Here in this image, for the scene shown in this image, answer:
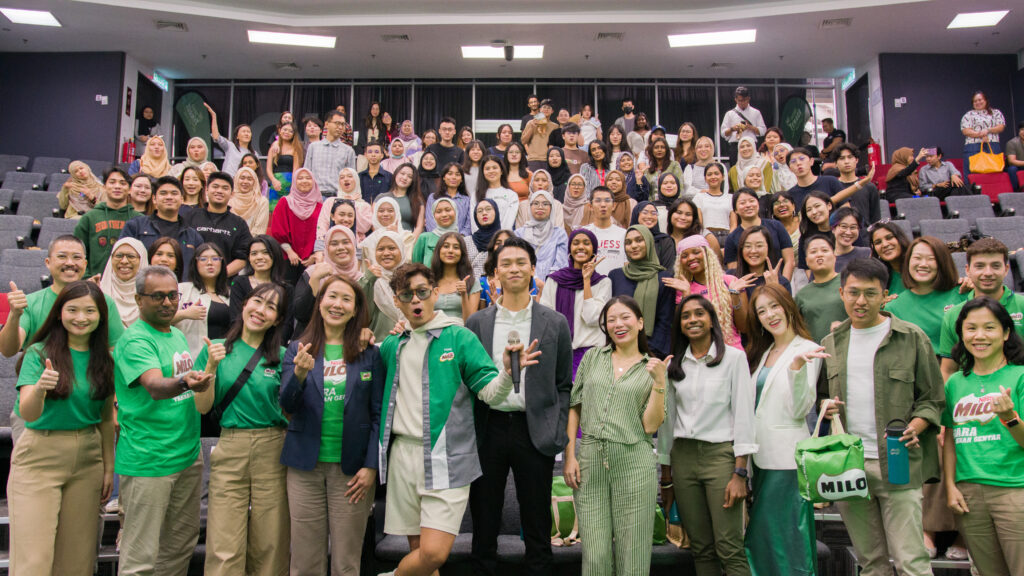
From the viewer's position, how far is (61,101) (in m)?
11.9

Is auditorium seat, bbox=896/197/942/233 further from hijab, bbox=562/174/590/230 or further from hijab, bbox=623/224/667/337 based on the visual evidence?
hijab, bbox=623/224/667/337

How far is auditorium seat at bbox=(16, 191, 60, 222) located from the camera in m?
7.96

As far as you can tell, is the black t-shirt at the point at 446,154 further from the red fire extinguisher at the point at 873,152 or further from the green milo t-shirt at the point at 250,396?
the red fire extinguisher at the point at 873,152

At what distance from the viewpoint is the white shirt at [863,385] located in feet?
10.2

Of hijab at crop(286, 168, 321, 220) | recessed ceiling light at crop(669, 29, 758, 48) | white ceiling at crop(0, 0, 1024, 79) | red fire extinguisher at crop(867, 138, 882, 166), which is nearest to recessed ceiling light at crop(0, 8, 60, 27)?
white ceiling at crop(0, 0, 1024, 79)

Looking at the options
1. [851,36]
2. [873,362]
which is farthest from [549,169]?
[851,36]

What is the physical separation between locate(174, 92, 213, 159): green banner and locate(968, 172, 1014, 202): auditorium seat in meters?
13.0

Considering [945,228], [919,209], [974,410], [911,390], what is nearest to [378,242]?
[911,390]

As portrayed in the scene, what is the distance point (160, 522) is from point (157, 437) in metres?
0.37

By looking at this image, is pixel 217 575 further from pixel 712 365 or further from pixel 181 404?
pixel 712 365

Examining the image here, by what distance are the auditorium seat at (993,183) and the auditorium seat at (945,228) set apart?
249cm

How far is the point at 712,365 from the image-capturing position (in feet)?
10.7

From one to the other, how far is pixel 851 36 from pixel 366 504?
11.3m

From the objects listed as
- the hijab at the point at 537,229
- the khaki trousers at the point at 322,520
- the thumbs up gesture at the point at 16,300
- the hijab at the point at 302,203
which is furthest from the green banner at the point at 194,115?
the khaki trousers at the point at 322,520
